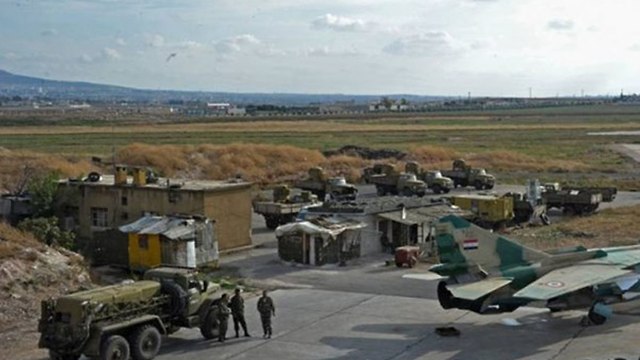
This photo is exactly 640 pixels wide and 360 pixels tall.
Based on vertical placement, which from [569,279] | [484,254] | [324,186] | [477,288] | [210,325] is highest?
[484,254]

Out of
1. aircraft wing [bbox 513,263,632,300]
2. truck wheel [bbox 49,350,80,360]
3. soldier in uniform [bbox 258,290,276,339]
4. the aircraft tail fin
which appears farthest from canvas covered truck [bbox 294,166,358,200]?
truck wheel [bbox 49,350,80,360]

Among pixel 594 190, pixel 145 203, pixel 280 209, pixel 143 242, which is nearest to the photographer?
pixel 143 242

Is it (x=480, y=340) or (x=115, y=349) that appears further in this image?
(x=480, y=340)

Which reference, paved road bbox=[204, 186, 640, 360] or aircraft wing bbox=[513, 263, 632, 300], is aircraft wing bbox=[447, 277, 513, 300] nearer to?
aircraft wing bbox=[513, 263, 632, 300]

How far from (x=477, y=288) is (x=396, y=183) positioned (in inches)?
1374

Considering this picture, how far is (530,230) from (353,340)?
2097 cm

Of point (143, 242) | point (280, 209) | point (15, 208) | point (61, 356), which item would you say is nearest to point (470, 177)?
point (280, 209)

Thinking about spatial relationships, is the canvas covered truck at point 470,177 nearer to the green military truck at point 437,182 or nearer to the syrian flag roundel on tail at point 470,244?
the green military truck at point 437,182

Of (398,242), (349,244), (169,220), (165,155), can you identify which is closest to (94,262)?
→ (169,220)

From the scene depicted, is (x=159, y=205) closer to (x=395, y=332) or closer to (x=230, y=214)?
(x=230, y=214)

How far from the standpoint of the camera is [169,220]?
29.2 meters

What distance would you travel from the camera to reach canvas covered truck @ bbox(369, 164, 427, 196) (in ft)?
175

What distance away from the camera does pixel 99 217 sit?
34.1 metres

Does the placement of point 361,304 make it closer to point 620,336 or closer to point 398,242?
point 620,336
